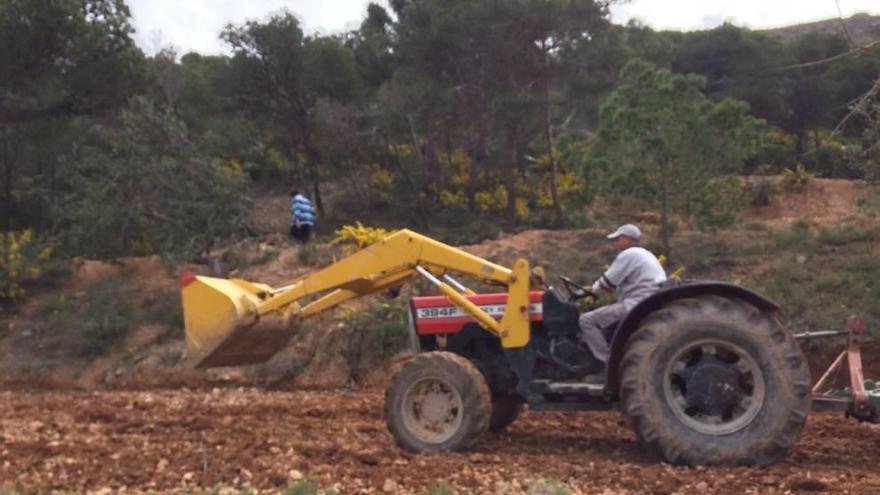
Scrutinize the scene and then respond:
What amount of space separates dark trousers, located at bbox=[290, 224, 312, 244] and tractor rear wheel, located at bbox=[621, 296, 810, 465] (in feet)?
44.1

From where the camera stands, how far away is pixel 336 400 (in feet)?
40.5

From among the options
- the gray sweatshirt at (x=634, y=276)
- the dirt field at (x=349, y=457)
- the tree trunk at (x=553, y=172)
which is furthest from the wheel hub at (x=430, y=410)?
the tree trunk at (x=553, y=172)

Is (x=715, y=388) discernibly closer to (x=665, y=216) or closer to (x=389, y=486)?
(x=389, y=486)

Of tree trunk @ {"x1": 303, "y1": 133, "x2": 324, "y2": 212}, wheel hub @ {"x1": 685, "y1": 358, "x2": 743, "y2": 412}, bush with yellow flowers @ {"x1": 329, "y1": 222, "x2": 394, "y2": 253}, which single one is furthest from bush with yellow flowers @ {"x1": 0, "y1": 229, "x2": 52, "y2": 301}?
wheel hub @ {"x1": 685, "y1": 358, "x2": 743, "y2": 412}

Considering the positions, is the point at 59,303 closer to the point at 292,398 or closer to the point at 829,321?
the point at 292,398

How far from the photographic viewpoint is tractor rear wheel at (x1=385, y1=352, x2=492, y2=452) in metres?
8.45

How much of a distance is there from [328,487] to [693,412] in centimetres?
264

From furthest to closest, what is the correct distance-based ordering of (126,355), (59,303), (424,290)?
1. (59,303)
2. (126,355)
3. (424,290)

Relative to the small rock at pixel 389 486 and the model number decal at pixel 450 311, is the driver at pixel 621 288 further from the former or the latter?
the small rock at pixel 389 486

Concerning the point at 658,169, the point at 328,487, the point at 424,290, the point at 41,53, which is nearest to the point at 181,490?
the point at 328,487

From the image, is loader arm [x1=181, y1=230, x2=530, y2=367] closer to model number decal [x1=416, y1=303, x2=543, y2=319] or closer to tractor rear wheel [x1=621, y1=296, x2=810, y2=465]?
model number decal [x1=416, y1=303, x2=543, y2=319]

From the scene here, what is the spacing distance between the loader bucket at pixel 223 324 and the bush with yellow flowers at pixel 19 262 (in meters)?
11.3

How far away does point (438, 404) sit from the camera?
8.64 metres

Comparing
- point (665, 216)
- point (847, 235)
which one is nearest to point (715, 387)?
point (665, 216)
